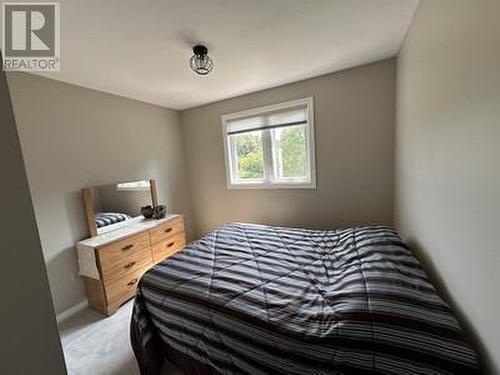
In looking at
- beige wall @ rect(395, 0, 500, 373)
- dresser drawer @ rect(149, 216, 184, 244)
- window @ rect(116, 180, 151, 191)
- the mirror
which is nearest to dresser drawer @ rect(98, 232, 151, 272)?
dresser drawer @ rect(149, 216, 184, 244)

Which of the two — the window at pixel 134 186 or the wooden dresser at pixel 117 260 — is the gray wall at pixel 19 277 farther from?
the window at pixel 134 186

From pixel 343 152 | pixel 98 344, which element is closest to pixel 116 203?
pixel 98 344

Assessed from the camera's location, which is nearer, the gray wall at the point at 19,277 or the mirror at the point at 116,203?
the gray wall at the point at 19,277

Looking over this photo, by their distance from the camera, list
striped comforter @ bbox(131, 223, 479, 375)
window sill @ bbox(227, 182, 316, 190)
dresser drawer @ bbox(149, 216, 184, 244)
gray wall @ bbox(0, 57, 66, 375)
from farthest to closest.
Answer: window sill @ bbox(227, 182, 316, 190) < dresser drawer @ bbox(149, 216, 184, 244) < striped comforter @ bbox(131, 223, 479, 375) < gray wall @ bbox(0, 57, 66, 375)

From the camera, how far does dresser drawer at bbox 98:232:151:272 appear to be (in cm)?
224

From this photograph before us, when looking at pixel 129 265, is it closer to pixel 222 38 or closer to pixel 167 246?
pixel 167 246

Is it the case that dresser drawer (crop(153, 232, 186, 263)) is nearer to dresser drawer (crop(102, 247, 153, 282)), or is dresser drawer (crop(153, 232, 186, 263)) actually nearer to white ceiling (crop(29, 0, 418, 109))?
dresser drawer (crop(102, 247, 153, 282))

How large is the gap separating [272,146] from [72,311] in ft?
9.39

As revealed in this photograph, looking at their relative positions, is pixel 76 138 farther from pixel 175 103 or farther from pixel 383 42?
pixel 383 42

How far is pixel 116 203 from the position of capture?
279 centimetres

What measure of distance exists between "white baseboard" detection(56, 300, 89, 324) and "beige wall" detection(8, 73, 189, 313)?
44 millimetres

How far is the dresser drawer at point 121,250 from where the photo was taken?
224 centimetres

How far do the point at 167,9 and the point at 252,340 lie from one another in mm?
1920

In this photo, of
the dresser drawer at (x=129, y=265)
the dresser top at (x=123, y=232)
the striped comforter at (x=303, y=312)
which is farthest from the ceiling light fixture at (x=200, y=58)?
the dresser drawer at (x=129, y=265)
